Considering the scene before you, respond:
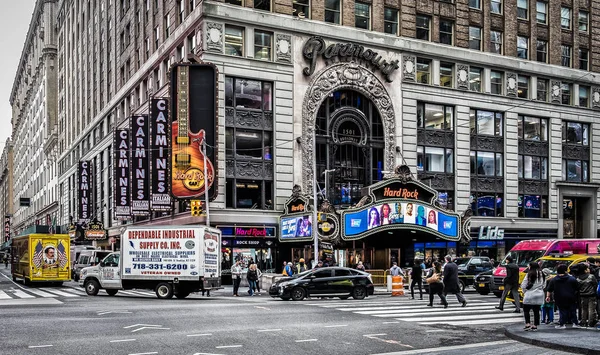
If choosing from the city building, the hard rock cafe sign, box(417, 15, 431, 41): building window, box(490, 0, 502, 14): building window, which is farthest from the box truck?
box(490, 0, 502, 14): building window

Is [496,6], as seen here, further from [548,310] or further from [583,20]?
[548,310]

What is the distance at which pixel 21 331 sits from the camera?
1791 centimetres

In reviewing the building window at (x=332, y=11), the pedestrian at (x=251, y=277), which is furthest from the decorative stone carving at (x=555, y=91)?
the pedestrian at (x=251, y=277)

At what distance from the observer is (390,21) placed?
52750mm

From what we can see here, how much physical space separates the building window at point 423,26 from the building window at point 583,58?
16.4 meters

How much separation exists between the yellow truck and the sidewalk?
32.3 meters

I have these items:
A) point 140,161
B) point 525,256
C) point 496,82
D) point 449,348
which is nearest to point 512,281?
point 525,256

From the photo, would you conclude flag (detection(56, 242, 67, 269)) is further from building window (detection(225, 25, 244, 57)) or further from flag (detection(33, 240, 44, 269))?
building window (detection(225, 25, 244, 57))

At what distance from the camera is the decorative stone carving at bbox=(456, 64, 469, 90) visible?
182ft

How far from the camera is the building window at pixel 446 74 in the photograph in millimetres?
55250

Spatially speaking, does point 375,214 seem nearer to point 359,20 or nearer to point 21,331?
point 359,20

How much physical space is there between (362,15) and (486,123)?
13865mm

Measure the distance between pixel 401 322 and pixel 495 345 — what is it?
4.82 m

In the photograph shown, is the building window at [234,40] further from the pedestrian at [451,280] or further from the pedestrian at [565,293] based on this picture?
the pedestrian at [565,293]
